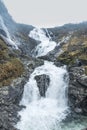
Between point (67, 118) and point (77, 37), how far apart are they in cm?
6091

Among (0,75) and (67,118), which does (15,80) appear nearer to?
(0,75)

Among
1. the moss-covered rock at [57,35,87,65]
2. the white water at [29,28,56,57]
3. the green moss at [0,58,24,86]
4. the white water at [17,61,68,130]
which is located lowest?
the white water at [17,61,68,130]

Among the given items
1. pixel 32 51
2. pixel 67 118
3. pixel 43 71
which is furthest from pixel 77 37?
pixel 67 118

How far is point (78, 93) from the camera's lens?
55.2 metres

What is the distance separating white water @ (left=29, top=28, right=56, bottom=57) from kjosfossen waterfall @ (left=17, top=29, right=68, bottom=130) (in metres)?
30.2

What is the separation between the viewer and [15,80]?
193ft

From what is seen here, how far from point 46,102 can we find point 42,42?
62.4 m

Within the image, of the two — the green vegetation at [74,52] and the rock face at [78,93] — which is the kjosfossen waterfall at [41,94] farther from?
the green vegetation at [74,52]

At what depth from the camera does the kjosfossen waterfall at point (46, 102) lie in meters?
48.4

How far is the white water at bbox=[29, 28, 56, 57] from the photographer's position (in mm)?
103925

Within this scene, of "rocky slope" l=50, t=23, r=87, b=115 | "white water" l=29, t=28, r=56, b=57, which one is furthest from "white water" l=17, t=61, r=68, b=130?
"white water" l=29, t=28, r=56, b=57

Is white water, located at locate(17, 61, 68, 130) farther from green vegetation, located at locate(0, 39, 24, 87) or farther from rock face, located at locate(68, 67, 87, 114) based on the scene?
green vegetation, located at locate(0, 39, 24, 87)

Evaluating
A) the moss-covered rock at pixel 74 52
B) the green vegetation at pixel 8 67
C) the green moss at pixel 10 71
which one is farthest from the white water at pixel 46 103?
the moss-covered rock at pixel 74 52

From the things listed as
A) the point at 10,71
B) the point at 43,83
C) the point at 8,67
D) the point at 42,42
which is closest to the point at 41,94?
the point at 43,83
